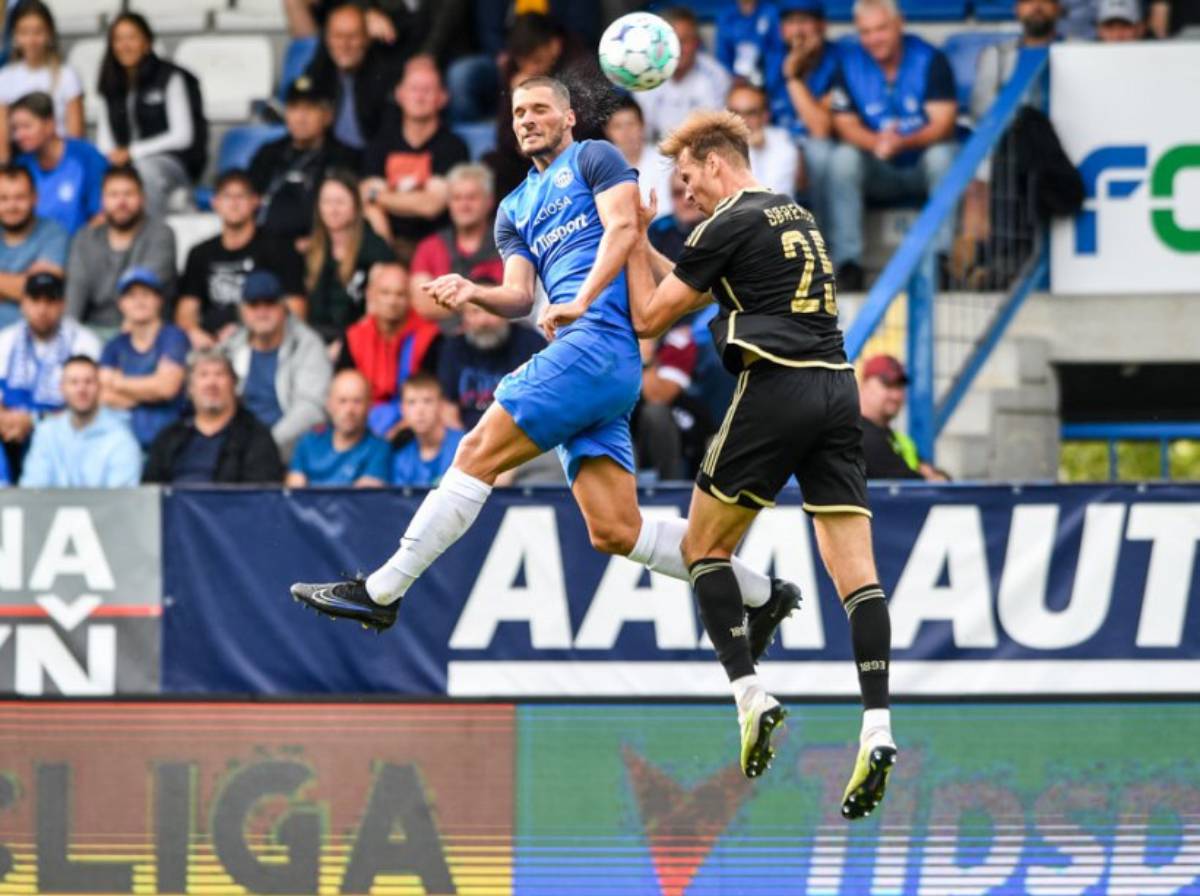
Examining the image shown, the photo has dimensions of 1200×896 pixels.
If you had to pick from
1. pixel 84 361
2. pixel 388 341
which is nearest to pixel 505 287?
pixel 388 341

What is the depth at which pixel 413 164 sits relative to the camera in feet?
45.4

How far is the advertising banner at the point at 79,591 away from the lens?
10.6 meters

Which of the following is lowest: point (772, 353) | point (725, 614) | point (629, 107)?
point (725, 614)

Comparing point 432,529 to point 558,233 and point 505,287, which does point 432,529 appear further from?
point 558,233

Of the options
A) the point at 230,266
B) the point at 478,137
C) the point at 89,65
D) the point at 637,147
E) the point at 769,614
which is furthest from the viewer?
the point at 89,65

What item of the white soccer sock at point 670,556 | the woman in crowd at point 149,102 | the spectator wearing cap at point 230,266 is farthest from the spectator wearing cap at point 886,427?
the woman in crowd at point 149,102

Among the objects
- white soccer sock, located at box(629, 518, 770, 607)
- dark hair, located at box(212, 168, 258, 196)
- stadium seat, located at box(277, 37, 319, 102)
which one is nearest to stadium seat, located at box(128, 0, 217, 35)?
stadium seat, located at box(277, 37, 319, 102)

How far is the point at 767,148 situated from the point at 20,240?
15.0ft

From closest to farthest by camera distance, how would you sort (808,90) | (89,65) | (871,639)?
(871,639), (808,90), (89,65)

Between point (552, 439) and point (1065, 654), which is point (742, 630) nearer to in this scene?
point (552, 439)

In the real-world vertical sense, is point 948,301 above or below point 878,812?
above

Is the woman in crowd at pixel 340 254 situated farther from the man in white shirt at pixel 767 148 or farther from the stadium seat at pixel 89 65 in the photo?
the stadium seat at pixel 89 65

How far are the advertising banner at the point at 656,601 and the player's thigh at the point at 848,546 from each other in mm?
1756

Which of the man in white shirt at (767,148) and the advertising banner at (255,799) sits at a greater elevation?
the man in white shirt at (767,148)
